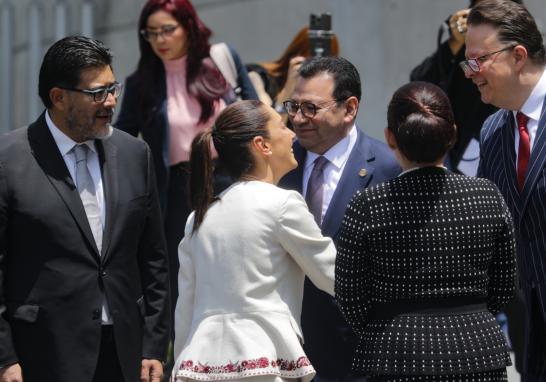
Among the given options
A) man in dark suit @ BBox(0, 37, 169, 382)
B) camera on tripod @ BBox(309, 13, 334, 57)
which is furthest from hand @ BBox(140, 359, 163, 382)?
camera on tripod @ BBox(309, 13, 334, 57)

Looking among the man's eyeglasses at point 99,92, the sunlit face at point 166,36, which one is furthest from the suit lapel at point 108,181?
the sunlit face at point 166,36

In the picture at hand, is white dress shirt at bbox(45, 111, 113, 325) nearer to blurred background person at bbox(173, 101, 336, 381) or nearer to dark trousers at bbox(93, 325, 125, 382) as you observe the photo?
dark trousers at bbox(93, 325, 125, 382)

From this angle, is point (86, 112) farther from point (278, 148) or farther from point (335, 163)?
point (335, 163)

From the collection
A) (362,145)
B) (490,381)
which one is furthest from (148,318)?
(490,381)

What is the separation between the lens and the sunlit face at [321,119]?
16.8 feet

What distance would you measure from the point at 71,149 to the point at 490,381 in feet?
6.31

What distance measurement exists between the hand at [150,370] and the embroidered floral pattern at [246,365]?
56 centimetres

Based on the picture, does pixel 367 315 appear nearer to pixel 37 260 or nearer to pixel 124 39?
pixel 37 260

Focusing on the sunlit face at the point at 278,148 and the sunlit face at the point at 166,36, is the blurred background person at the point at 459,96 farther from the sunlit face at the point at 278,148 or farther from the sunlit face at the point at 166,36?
the sunlit face at the point at 278,148

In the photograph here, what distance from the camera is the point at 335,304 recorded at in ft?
16.3

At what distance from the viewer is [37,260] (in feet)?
15.2

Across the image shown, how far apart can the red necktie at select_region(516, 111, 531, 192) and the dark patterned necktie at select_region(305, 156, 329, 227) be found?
0.84m

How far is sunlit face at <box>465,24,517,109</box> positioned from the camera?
479 cm

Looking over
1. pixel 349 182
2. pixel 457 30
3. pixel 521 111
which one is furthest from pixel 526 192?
pixel 457 30
